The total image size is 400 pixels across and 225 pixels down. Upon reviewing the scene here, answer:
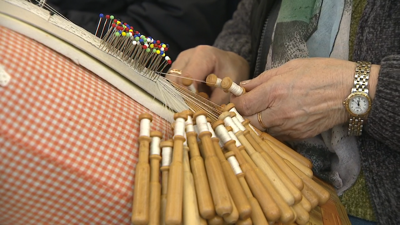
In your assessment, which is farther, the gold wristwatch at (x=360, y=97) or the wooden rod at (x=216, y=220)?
the gold wristwatch at (x=360, y=97)

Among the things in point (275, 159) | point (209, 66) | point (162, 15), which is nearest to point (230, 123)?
point (275, 159)

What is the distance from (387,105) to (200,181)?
0.46 meters

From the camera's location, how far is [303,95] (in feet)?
2.68

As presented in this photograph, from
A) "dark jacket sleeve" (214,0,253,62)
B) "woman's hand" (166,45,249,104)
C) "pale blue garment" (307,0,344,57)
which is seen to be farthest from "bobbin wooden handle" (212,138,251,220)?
"dark jacket sleeve" (214,0,253,62)

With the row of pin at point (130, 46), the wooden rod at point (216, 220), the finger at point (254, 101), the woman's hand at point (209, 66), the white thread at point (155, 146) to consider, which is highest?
the woman's hand at point (209, 66)

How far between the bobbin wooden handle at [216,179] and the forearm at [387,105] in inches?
15.6

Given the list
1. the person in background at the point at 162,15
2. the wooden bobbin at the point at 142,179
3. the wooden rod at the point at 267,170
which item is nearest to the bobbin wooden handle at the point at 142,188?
the wooden bobbin at the point at 142,179

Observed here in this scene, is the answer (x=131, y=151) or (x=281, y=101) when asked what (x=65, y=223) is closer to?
(x=131, y=151)

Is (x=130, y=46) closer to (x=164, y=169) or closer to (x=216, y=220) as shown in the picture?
(x=164, y=169)

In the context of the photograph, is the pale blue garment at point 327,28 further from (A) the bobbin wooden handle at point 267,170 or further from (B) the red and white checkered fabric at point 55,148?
(B) the red and white checkered fabric at point 55,148

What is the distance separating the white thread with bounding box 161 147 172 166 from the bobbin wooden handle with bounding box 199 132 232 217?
0.21ft

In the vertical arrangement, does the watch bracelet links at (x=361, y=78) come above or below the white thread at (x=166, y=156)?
above

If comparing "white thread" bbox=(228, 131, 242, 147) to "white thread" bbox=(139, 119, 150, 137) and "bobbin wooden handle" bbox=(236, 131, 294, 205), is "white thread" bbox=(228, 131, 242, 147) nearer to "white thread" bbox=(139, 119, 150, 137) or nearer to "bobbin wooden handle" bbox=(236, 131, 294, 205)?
"bobbin wooden handle" bbox=(236, 131, 294, 205)

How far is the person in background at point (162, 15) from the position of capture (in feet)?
5.14
